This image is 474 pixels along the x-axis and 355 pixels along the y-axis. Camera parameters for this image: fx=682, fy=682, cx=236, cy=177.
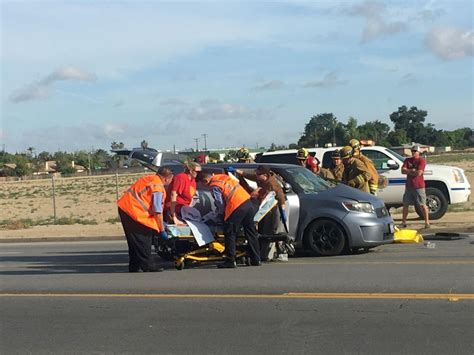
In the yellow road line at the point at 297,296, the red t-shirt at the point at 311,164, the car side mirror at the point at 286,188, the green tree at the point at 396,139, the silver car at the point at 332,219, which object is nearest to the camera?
the yellow road line at the point at 297,296

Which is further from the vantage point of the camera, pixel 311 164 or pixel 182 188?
pixel 311 164

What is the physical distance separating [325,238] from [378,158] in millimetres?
7120

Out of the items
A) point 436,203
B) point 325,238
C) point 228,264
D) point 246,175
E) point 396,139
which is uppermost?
point 396,139

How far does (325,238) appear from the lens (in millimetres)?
11172

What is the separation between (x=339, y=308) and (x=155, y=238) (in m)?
4.10

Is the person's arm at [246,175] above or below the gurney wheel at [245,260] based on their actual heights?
above

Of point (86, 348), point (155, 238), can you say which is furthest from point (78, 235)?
point (86, 348)

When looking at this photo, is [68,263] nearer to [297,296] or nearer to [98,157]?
[297,296]

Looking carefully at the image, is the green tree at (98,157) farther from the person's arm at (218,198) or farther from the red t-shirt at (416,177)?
the person's arm at (218,198)

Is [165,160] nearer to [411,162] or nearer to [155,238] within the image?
[155,238]

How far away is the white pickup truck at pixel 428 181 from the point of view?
17.2m

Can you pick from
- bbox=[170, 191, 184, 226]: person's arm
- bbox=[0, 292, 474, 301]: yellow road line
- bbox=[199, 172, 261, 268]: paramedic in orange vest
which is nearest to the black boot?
bbox=[199, 172, 261, 268]: paramedic in orange vest

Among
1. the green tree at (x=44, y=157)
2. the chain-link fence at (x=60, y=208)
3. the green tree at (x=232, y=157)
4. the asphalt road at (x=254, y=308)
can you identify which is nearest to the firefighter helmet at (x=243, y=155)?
the green tree at (x=232, y=157)

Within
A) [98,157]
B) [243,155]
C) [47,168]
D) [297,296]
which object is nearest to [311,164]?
[243,155]
